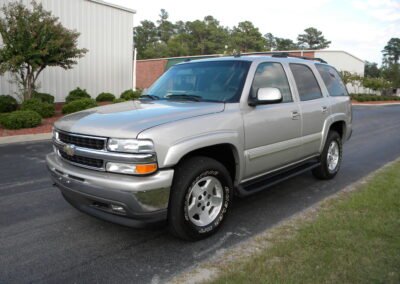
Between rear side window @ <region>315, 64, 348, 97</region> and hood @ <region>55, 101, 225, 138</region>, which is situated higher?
rear side window @ <region>315, 64, 348, 97</region>

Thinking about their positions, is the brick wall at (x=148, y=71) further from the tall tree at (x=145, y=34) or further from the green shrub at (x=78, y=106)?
the tall tree at (x=145, y=34)

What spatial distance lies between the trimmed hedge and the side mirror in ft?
33.8

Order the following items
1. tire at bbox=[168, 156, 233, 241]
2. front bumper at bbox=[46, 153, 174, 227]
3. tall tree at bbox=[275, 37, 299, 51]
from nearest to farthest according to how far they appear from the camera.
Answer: front bumper at bbox=[46, 153, 174, 227] → tire at bbox=[168, 156, 233, 241] → tall tree at bbox=[275, 37, 299, 51]

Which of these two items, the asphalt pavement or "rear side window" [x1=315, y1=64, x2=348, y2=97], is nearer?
the asphalt pavement

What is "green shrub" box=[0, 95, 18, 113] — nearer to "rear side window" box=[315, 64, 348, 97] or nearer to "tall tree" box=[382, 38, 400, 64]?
"rear side window" box=[315, 64, 348, 97]

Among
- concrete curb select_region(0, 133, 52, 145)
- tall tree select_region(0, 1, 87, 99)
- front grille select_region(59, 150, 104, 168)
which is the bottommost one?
concrete curb select_region(0, 133, 52, 145)

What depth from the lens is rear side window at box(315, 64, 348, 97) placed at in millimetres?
6090

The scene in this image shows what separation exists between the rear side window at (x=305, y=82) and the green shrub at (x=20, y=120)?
8.52 m

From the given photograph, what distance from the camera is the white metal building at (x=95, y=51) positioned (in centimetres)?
1709

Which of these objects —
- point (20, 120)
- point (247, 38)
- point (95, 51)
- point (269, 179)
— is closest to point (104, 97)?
point (95, 51)

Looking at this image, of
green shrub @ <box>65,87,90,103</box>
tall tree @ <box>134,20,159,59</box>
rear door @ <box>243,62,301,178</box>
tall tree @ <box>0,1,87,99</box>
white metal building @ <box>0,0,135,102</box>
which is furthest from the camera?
tall tree @ <box>134,20,159,59</box>

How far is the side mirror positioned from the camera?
415cm

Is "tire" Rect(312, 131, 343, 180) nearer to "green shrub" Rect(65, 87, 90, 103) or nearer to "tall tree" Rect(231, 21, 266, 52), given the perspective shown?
"green shrub" Rect(65, 87, 90, 103)

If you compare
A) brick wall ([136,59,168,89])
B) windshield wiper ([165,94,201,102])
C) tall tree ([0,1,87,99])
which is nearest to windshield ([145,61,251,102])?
windshield wiper ([165,94,201,102])
